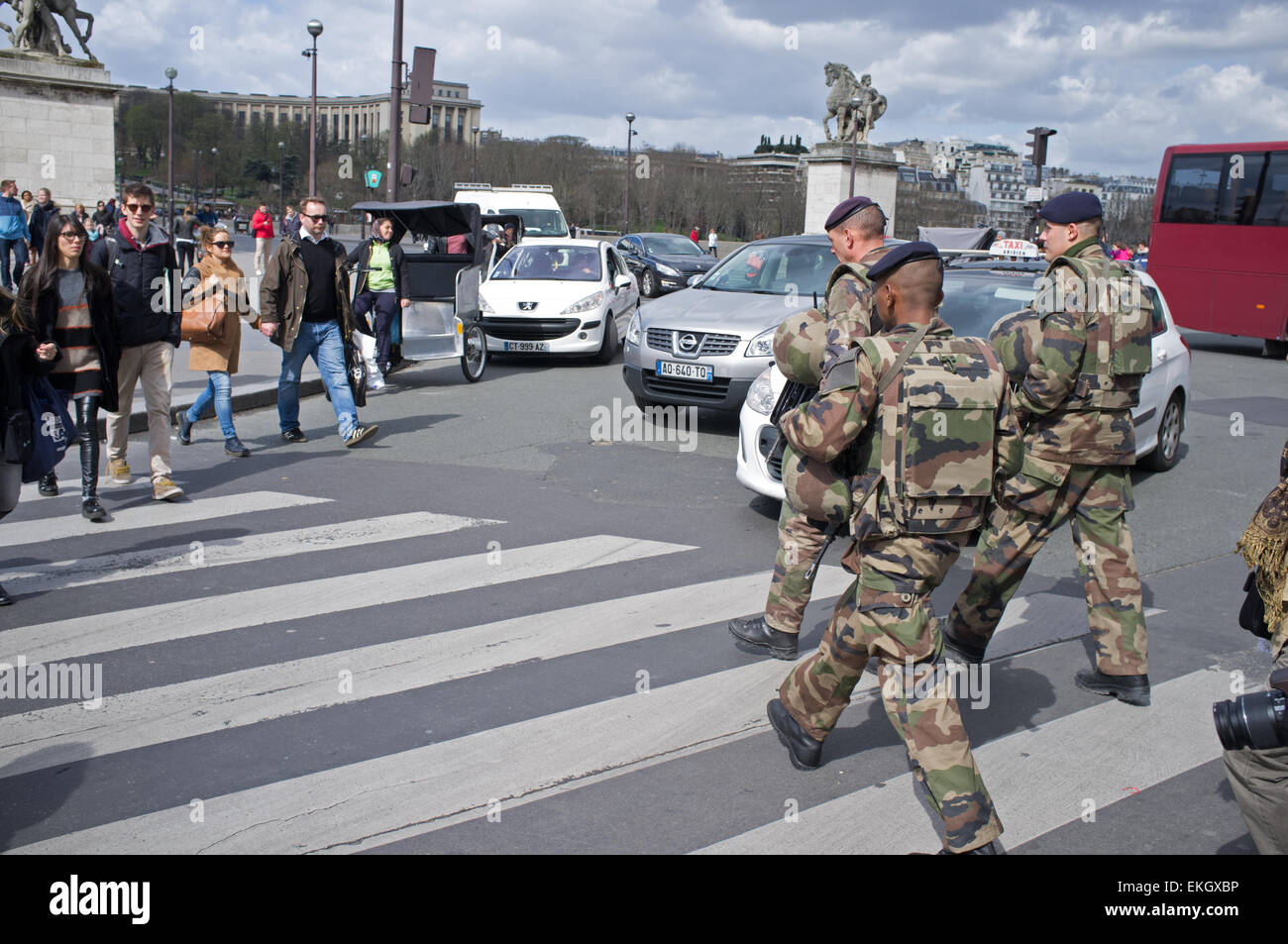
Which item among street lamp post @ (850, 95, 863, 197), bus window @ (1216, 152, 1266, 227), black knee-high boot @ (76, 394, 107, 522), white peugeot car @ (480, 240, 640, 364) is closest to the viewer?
black knee-high boot @ (76, 394, 107, 522)

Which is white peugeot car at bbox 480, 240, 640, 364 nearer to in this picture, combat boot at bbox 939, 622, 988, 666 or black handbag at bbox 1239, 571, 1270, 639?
combat boot at bbox 939, 622, 988, 666

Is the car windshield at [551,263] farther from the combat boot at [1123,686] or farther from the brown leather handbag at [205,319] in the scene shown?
the combat boot at [1123,686]

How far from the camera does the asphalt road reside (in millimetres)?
3816

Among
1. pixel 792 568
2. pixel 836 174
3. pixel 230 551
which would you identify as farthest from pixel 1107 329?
pixel 836 174

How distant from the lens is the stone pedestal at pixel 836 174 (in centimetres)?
4325

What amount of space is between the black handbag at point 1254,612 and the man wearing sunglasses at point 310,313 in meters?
7.87

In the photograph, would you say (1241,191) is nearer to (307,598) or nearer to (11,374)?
(307,598)

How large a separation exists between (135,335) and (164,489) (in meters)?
1.09

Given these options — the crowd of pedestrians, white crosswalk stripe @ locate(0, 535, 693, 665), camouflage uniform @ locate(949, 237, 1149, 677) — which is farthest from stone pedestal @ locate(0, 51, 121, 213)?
camouflage uniform @ locate(949, 237, 1149, 677)

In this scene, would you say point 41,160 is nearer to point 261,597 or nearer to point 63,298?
point 63,298

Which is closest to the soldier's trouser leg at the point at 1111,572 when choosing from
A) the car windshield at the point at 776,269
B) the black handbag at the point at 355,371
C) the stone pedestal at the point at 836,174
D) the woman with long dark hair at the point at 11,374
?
the woman with long dark hair at the point at 11,374

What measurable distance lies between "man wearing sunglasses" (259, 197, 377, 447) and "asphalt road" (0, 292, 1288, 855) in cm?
123

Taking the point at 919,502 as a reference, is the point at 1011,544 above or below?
below

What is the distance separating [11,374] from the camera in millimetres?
5555
